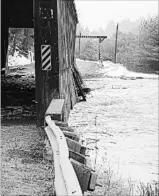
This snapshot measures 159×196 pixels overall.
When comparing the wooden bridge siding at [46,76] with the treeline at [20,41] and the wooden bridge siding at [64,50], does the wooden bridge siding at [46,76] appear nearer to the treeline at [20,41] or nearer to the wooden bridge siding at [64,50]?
the wooden bridge siding at [64,50]

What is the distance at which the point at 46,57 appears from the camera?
9094 mm

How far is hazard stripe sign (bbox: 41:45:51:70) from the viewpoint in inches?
355

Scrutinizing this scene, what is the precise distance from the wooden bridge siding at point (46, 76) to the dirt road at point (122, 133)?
5.77 feet

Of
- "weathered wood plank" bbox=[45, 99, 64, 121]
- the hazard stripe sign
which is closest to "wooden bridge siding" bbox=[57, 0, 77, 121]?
the hazard stripe sign

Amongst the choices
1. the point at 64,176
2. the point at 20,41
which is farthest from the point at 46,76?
the point at 20,41

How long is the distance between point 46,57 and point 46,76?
49 centimetres

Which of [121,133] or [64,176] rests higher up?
[64,176]

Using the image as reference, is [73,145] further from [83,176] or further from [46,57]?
[46,57]

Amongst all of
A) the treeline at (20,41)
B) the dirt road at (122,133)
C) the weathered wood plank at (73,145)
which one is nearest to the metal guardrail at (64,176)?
the weathered wood plank at (73,145)

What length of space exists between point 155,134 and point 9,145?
6.40 meters

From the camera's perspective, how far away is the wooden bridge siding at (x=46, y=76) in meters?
9.01

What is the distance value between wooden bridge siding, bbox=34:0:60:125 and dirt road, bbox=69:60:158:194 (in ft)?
5.77

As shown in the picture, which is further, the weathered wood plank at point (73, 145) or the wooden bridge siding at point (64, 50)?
the wooden bridge siding at point (64, 50)

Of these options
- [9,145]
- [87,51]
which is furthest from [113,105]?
[87,51]
